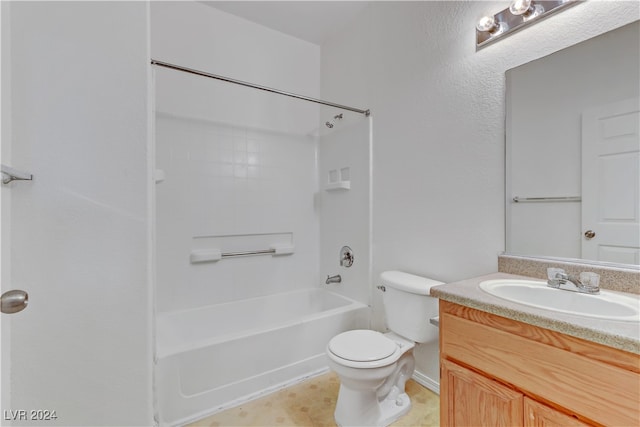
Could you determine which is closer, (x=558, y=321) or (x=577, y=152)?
(x=558, y=321)

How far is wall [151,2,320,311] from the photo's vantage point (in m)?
2.08

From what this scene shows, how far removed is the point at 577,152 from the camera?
3.76ft

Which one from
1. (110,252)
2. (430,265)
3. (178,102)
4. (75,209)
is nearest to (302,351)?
(430,265)

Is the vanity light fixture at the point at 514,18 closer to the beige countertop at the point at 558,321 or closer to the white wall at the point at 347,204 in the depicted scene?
the white wall at the point at 347,204

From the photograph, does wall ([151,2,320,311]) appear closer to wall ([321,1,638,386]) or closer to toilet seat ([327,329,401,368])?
wall ([321,1,638,386])

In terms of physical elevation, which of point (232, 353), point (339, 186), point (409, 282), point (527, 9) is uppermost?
point (527, 9)

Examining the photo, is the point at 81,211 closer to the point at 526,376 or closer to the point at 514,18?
the point at 526,376

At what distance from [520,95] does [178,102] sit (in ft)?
7.18

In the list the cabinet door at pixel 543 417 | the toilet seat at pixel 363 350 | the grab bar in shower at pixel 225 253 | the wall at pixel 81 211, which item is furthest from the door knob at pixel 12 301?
the grab bar in shower at pixel 225 253

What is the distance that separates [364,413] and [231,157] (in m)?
1.99

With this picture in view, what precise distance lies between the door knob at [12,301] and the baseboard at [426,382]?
1.91 m

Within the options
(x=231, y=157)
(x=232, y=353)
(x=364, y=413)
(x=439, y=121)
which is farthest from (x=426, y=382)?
(x=231, y=157)

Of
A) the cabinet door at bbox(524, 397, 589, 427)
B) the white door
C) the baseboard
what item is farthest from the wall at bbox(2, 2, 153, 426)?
the white door

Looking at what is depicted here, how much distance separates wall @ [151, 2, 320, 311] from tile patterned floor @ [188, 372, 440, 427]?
35.1 inches
